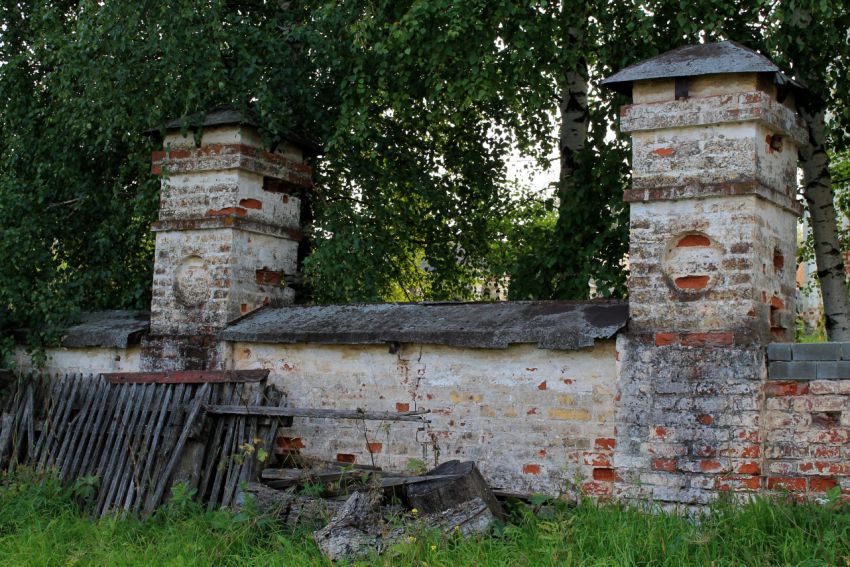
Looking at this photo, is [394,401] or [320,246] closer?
[394,401]

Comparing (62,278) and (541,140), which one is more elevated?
(541,140)

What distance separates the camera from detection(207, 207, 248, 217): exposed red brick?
8.30m

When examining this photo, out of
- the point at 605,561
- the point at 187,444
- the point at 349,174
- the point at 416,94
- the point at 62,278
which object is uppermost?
the point at 416,94

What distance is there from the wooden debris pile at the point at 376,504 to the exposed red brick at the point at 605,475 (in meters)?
0.69

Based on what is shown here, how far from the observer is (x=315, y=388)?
7.73m

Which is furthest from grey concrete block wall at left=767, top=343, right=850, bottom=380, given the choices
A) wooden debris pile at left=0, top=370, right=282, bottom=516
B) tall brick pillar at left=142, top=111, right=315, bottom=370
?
tall brick pillar at left=142, top=111, right=315, bottom=370

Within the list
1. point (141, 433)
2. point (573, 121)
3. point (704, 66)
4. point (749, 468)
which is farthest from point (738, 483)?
point (573, 121)

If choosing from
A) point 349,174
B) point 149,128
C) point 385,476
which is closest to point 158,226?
point 149,128

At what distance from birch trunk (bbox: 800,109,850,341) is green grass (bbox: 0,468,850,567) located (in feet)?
12.9

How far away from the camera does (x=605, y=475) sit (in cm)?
646

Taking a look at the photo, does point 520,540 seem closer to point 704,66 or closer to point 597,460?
point 597,460

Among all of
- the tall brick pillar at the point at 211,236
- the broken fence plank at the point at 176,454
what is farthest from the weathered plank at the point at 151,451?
the tall brick pillar at the point at 211,236

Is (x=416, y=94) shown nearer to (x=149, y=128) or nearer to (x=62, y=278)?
(x=149, y=128)

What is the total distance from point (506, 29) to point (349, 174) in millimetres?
2202
